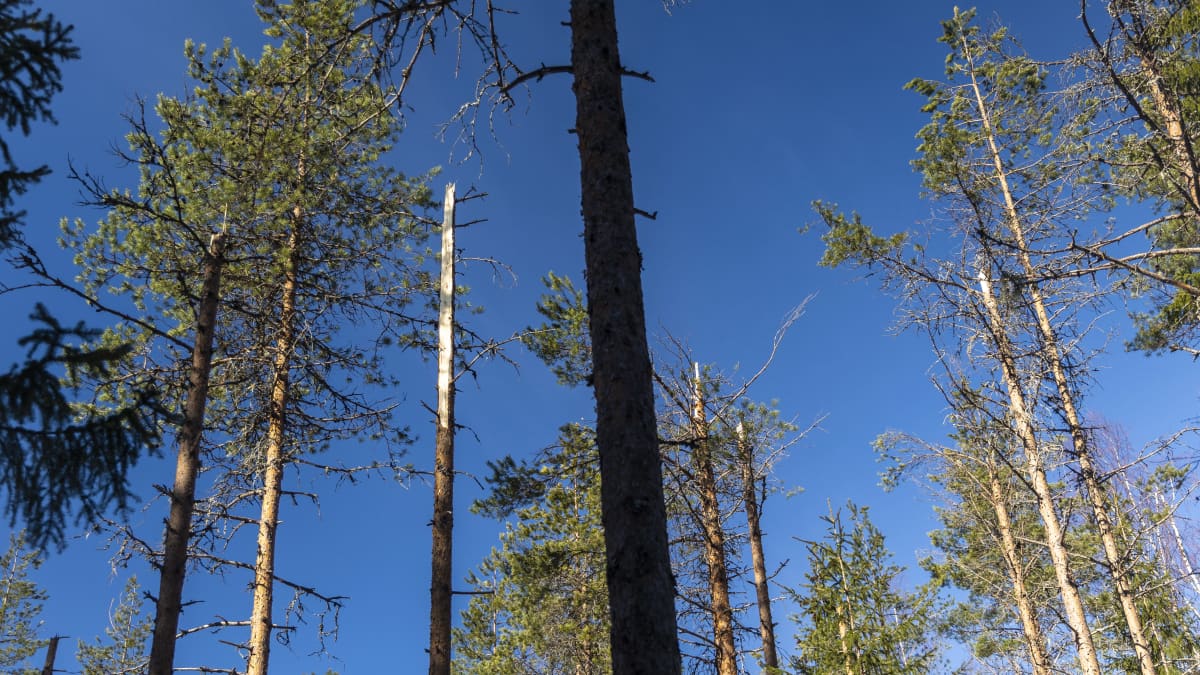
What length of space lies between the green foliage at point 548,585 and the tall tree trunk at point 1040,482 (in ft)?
20.2

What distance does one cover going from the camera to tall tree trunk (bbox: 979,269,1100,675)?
955 centimetres

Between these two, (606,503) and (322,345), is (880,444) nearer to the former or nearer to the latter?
(322,345)

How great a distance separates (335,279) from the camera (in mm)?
11594

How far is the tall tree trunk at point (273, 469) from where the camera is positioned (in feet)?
30.7

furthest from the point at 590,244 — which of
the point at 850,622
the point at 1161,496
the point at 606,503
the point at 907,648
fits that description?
the point at 907,648

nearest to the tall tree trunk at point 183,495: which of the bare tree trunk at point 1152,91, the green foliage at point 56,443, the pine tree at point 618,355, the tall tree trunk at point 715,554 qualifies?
the green foliage at point 56,443

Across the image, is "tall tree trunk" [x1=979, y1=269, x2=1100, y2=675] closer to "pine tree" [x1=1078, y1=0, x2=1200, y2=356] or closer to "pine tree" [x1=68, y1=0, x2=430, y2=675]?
"pine tree" [x1=1078, y1=0, x2=1200, y2=356]

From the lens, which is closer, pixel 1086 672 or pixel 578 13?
pixel 578 13

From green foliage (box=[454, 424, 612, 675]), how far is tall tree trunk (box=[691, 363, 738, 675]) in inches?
67.5

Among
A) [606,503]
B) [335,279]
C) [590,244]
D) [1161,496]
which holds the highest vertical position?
[335,279]

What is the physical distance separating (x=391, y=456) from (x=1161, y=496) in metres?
16.4

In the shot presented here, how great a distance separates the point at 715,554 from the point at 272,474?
6336 millimetres

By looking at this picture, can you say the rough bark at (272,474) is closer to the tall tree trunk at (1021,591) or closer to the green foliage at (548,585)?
the green foliage at (548,585)

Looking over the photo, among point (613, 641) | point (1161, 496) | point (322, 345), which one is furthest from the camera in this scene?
point (1161, 496)
